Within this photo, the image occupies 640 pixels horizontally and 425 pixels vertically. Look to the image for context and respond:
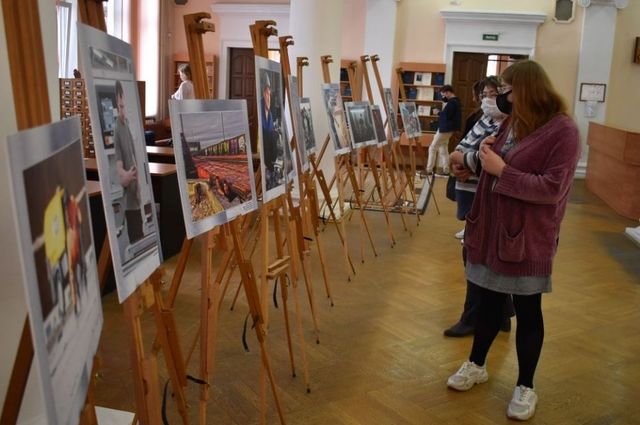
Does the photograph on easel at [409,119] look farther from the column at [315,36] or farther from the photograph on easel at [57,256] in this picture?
the photograph on easel at [57,256]

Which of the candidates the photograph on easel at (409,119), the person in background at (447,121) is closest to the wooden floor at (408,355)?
the photograph on easel at (409,119)

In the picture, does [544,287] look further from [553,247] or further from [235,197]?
[235,197]

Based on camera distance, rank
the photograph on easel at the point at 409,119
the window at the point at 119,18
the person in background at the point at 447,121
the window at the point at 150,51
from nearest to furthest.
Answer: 1. the photograph on easel at the point at 409,119
2. the person in background at the point at 447,121
3. the window at the point at 119,18
4. the window at the point at 150,51

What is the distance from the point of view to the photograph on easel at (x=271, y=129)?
2596 mm

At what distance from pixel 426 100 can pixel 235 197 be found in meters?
11.0

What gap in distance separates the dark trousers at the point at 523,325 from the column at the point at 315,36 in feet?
14.4

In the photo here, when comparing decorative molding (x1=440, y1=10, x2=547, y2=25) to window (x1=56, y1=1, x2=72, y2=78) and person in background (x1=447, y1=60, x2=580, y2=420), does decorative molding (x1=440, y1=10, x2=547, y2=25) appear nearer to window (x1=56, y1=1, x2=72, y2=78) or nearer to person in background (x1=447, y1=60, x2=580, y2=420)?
window (x1=56, y1=1, x2=72, y2=78)

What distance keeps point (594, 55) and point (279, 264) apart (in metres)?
11.3

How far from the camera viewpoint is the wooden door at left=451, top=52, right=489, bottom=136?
1274 cm

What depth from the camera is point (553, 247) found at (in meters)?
2.69

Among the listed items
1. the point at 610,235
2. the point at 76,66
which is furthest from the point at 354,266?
the point at 76,66

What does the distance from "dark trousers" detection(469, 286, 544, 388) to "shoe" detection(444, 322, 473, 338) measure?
30.9 inches

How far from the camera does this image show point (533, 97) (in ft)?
8.45

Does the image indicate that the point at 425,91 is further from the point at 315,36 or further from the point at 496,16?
the point at 315,36
